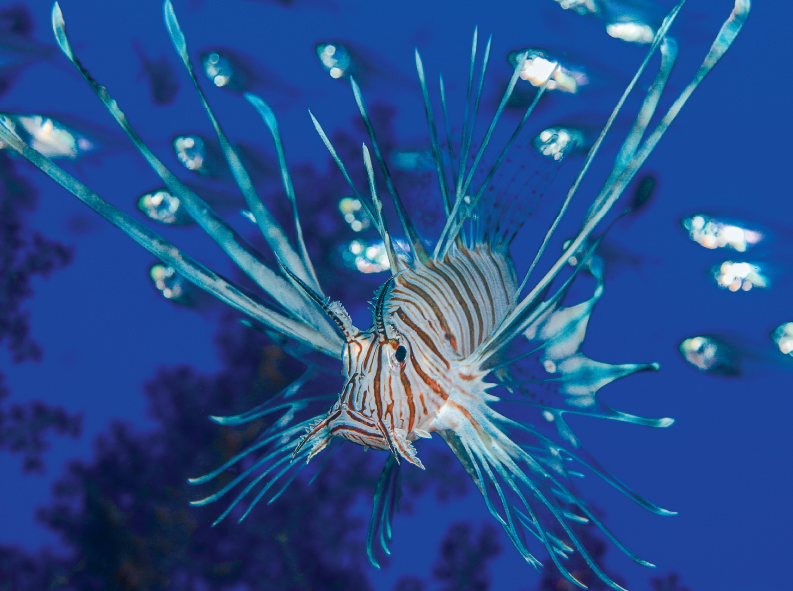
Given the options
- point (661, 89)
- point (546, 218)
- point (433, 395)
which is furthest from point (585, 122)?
point (433, 395)

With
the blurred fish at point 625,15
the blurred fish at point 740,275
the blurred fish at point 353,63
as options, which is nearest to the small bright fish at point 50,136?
the blurred fish at point 353,63

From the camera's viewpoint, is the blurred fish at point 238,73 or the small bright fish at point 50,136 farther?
the blurred fish at point 238,73

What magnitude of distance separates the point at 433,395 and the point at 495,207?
3.49 feet

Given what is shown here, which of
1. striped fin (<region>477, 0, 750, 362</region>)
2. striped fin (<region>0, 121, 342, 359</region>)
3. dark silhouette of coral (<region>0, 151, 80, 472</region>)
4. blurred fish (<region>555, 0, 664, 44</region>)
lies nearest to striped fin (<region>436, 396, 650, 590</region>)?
striped fin (<region>477, 0, 750, 362</region>)

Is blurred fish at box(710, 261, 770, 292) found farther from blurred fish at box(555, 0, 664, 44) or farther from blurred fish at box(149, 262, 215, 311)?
blurred fish at box(149, 262, 215, 311)

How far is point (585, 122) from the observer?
2650 millimetres

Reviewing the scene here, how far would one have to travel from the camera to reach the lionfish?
1.21m

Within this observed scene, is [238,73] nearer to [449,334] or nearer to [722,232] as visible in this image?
[449,334]

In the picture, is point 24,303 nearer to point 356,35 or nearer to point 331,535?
point 331,535

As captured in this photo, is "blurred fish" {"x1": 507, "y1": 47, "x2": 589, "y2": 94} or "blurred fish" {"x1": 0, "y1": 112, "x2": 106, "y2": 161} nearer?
"blurred fish" {"x1": 507, "y1": 47, "x2": 589, "y2": 94}

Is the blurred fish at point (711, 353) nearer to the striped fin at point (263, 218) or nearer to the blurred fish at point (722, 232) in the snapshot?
the blurred fish at point (722, 232)

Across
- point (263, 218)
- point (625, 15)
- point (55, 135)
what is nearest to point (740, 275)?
point (625, 15)

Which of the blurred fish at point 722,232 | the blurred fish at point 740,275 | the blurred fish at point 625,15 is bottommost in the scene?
the blurred fish at point 740,275

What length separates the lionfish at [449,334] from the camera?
1213 mm
